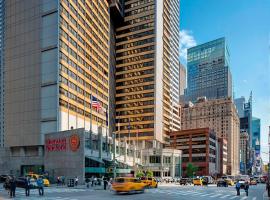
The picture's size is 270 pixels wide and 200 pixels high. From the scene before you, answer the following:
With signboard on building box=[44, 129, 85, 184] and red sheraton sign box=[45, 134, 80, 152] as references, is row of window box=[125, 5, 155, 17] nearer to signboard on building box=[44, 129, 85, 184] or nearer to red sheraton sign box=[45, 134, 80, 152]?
red sheraton sign box=[45, 134, 80, 152]

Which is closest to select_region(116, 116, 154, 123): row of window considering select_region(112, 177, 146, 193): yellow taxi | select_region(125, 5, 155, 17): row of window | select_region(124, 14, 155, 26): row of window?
select_region(124, 14, 155, 26): row of window

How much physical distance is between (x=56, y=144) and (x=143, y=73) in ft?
239

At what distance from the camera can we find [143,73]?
136 metres

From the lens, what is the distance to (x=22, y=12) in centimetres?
8856

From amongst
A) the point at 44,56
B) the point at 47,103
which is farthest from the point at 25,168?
the point at 44,56

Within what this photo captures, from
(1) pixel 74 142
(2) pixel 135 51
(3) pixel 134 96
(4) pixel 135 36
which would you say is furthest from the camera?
(4) pixel 135 36

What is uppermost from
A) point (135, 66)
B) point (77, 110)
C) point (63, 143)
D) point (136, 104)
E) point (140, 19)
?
point (140, 19)

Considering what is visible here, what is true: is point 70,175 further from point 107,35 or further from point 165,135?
point 165,135

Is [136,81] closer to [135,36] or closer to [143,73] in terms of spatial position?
[143,73]

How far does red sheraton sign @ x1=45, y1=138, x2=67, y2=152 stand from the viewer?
6594cm

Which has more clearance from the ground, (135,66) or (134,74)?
(135,66)

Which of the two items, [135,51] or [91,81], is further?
[135,51]

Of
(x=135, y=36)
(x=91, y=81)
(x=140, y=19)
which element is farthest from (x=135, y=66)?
(x=91, y=81)

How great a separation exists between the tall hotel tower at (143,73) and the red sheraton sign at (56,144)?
199 feet
